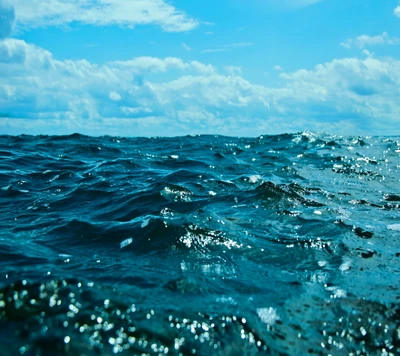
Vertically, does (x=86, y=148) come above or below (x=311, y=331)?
above

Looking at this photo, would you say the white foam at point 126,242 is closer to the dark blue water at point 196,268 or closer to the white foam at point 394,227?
the dark blue water at point 196,268

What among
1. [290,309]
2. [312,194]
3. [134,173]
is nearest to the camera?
[290,309]

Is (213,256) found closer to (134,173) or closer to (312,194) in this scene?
(312,194)

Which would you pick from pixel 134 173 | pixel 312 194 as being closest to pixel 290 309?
pixel 312 194

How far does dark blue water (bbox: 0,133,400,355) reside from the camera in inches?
158

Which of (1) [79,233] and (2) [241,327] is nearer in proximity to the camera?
(2) [241,327]

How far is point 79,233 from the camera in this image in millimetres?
7625

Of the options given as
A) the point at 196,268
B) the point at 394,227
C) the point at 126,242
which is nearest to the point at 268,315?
the point at 196,268

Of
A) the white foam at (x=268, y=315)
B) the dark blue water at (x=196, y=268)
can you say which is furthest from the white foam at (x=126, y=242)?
the white foam at (x=268, y=315)

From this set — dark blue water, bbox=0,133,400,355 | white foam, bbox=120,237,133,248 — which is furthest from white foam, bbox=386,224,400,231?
white foam, bbox=120,237,133,248

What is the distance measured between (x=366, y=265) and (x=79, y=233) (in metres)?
5.56

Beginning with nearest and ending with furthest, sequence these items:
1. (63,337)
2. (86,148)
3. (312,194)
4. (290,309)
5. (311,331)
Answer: (63,337), (311,331), (290,309), (312,194), (86,148)

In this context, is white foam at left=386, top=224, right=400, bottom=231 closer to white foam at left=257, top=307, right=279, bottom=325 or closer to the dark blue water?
the dark blue water

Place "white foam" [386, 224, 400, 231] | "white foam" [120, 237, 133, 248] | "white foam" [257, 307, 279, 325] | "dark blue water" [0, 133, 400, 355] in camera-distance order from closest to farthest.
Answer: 1. "dark blue water" [0, 133, 400, 355]
2. "white foam" [257, 307, 279, 325]
3. "white foam" [120, 237, 133, 248]
4. "white foam" [386, 224, 400, 231]
